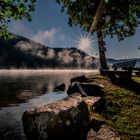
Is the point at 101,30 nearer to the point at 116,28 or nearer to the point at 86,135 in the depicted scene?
the point at 116,28

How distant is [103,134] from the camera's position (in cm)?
1071

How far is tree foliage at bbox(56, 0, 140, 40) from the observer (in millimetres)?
36719

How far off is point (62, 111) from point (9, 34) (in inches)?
497

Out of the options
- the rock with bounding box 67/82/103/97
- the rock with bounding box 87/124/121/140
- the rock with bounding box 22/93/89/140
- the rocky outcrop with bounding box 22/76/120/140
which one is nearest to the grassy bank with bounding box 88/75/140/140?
the rock with bounding box 67/82/103/97

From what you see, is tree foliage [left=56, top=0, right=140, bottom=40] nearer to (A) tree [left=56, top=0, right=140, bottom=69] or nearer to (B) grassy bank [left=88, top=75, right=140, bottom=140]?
(A) tree [left=56, top=0, right=140, bottom=69]

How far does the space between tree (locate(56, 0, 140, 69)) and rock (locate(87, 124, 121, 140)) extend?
2674 centimetres

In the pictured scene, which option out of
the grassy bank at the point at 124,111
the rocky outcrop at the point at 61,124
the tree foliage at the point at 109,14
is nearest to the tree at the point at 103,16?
the tree foliage at the point at 109,14

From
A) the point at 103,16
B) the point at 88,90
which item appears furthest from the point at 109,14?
the point at 88,90

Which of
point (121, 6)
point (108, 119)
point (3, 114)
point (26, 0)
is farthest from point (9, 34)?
point (121, 6)

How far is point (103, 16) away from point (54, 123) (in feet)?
99.5

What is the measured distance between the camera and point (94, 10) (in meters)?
39.6

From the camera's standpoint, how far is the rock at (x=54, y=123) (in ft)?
38.0

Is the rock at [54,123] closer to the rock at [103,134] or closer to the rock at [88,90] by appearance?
the rock at [103,134]

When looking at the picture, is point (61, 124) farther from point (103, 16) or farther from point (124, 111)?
point (103, 16)
